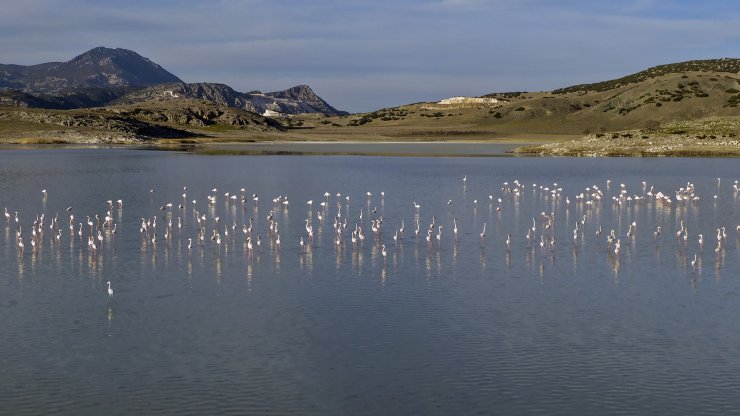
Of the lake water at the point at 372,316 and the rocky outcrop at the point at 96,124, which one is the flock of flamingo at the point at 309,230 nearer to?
the lake water at the point at 372,316

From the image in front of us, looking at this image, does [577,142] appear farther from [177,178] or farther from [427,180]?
[177,178]

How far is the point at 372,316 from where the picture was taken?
23422 mm

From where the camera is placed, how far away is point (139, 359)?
19.5 meters

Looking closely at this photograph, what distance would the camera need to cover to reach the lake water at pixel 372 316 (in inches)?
686

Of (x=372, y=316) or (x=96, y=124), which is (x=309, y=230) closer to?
(x=372, y=316)

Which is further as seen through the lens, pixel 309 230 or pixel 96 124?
pixel 96 124

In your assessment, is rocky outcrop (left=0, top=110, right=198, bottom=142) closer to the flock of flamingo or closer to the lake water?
the flock of flamingo

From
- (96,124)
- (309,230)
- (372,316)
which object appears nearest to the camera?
(372,316)

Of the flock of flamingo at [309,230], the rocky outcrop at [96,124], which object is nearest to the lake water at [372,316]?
the flock of flamingo at [309,230]

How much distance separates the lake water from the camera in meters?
17.4

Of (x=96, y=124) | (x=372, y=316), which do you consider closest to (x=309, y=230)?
(x=372, y=316)

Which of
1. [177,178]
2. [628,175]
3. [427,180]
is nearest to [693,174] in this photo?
[628,175]

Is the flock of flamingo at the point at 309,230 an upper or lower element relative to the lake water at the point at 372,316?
upper

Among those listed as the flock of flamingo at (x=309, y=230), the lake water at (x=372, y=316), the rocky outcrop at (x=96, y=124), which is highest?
the rocky outcrop at (x=96, y=124)
